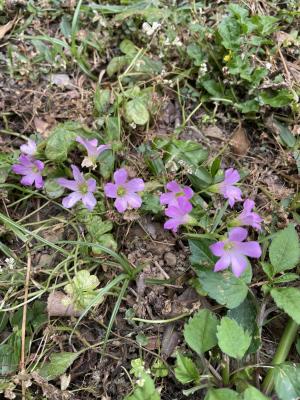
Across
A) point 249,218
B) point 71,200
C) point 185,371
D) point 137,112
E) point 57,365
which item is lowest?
point 57,365

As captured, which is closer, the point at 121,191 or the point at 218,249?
the point at 218,249

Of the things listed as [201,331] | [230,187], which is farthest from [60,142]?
[201,331]

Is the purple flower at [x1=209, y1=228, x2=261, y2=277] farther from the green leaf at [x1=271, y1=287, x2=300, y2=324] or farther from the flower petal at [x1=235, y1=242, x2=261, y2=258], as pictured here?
the green leaf at [x1=271, y1=287, x2=300, y2=324]

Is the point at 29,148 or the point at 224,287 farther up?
the point at 29,148

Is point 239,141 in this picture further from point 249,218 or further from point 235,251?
point 235,251

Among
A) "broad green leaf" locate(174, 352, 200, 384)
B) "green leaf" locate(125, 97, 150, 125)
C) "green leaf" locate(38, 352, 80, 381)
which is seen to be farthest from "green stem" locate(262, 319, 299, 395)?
"green leaf" locate(125, 97, 150, 125)

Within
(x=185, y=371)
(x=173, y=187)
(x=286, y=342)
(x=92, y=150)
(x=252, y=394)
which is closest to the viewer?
(x=252, y=394)
